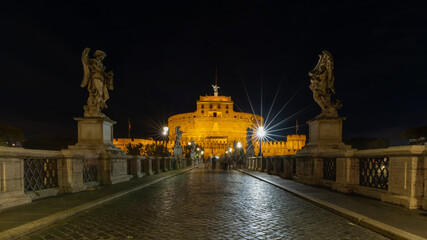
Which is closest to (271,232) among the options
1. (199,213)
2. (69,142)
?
(199,213)

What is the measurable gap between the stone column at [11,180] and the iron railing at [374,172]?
962 cm

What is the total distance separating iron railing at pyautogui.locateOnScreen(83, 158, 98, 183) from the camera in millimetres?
11023

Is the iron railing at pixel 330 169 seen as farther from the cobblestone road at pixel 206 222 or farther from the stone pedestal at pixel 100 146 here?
the stone pedestal at pixel 100 146

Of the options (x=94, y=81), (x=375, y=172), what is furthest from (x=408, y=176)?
(x=94, y=81)

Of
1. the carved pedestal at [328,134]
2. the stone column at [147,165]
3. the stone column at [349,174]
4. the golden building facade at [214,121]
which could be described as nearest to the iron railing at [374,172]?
the stone column at [349,174]

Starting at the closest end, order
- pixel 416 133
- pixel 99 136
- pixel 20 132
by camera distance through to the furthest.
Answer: pixel 99 136 < pixel 416 133 < pixel 20 132

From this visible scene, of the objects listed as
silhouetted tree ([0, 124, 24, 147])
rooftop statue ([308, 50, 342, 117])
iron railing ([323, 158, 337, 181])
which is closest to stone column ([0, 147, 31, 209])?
iron railing ([323, 158, 337, 181])

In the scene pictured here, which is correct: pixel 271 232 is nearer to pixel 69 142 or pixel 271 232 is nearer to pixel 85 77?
pixel 85 77

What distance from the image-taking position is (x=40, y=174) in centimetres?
853

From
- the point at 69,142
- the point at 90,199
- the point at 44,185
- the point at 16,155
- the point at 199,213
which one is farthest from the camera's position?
the point at 69,142

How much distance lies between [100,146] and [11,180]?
207 inches

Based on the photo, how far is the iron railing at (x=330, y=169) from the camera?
10852 mm

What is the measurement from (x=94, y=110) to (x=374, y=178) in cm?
1106

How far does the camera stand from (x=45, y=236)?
4.84 metres
